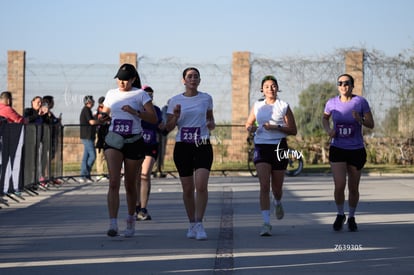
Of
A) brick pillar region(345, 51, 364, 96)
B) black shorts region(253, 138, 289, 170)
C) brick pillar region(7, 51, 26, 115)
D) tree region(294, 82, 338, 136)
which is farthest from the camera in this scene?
brick pillar region(7, 51, 26, 115)

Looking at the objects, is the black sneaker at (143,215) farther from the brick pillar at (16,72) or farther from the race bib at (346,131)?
the brick pillar at (16,72)

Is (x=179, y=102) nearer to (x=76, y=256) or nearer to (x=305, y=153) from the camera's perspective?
(x=76, y=256)

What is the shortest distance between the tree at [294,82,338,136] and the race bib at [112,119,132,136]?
18.8m

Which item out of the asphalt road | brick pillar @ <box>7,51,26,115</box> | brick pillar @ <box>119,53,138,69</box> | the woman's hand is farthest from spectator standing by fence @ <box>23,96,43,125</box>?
brick pillar @ <box>7,51,26,115</box>

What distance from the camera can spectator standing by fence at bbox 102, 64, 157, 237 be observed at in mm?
11500

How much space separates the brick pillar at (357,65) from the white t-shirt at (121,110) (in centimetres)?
1898

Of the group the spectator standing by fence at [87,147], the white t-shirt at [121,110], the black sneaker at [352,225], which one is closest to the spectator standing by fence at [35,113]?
the spectator standing by fence at [87,147]

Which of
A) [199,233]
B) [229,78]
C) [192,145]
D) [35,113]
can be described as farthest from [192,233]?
[229,78]

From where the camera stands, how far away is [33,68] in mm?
30984

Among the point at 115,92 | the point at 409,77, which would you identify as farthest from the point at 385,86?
the point at 115,92

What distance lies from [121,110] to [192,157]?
1.01 m

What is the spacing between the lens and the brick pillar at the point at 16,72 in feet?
101

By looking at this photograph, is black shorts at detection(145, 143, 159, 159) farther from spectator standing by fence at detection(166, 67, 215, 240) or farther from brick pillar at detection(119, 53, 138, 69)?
brick pillar at detection(119, 53, 138, 69)

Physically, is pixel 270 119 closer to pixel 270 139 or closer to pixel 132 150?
pixel 270 139
